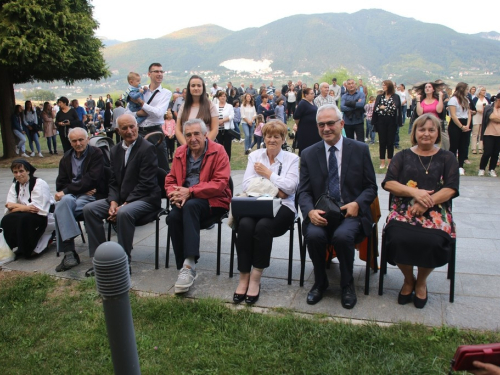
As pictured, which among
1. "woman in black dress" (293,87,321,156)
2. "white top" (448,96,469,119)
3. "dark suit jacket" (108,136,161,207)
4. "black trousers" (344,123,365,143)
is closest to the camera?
"dark suit jacket" (108,136,161,207)

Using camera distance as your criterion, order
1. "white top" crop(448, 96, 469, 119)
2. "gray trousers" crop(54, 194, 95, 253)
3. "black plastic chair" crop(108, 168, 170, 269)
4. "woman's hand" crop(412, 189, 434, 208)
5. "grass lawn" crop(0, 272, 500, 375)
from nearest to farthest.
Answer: "grass lawn" crop(0, 272, 500, 375) < "woman's hand" crop(412, 189, 434, 208) < "black plastic chair" crop(108, 168, 170, 269) < "gray trousers" crop(54, 194, 95, 253) < "white top" crop(448, 96, 469, 119)

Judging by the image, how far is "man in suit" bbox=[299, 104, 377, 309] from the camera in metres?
3.75

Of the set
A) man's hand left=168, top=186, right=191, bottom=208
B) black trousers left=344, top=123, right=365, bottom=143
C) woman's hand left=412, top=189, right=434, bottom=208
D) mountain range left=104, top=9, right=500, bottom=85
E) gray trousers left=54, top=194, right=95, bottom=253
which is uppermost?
mountain range left=104, top=9, right=500, bottom=85

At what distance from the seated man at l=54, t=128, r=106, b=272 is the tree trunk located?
11.8 m

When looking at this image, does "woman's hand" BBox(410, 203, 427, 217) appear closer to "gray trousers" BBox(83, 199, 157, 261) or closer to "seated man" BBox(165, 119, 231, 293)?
"seated man" BBox(165, 119, 231, 293)

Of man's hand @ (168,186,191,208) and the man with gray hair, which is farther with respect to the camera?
the man with gray hair

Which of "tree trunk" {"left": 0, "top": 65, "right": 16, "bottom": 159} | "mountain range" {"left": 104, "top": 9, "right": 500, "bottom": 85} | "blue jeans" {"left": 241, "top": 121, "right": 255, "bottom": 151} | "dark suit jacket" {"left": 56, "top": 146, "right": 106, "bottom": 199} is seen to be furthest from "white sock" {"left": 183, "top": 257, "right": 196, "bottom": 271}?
"mountain range" {"left": 104, "top": 9, "right": 500, "bottom": 85}

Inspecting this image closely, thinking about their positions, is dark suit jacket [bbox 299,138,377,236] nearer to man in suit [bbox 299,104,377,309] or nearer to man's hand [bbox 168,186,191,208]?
man in suit [bbox 299,104,377,309]

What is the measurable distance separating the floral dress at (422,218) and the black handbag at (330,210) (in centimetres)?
43

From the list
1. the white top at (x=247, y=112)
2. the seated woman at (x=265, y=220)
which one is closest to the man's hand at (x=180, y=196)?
the seated woman at (x=265, y=220)

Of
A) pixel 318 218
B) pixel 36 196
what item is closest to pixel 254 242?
pixel 318 218

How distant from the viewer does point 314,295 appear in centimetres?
380

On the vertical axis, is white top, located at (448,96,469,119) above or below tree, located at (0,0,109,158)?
below

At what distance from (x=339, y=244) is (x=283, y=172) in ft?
3.37
